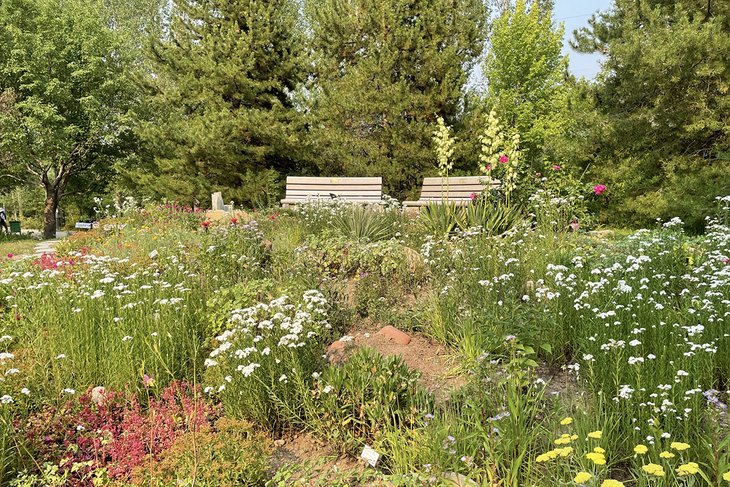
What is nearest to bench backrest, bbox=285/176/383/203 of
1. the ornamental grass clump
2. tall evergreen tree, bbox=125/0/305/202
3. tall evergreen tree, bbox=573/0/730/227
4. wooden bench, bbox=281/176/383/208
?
wooden bench, bbox=281/176/383/208

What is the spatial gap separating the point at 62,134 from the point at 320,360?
14585mm

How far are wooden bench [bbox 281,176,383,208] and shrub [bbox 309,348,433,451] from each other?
724 centimetres

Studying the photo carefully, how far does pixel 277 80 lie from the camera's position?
13609mm

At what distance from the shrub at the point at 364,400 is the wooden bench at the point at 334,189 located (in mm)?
Answer: 7240

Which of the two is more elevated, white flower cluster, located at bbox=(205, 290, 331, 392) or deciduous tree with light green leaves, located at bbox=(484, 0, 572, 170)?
deciduous tree with light green leaves, located at bbox=(484, 0, 572, 170)

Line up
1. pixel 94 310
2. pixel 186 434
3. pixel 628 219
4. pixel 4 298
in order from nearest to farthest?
pixel 186 434, pixel 94 310, pixel 4 298, pixel 628 219

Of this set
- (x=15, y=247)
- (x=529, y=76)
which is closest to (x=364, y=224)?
(x=15, y=247)

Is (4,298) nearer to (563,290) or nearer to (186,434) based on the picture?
(186,434)

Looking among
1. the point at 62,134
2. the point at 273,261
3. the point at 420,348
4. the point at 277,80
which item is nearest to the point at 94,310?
the point at 273,261

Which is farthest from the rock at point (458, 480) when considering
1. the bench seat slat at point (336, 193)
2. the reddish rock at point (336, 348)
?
the bench seat slat at point (336, 193)

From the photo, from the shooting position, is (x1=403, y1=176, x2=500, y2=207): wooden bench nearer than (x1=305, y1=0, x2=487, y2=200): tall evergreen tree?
Yes

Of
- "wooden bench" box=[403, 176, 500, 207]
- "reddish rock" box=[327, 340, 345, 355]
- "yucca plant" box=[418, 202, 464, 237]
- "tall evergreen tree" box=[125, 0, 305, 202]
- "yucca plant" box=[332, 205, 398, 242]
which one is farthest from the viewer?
"tall evergreen tree" box=[125, 0, 305, 202]

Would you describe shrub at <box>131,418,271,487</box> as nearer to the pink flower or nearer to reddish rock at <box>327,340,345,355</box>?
the pink flower

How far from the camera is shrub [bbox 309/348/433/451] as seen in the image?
268cm
